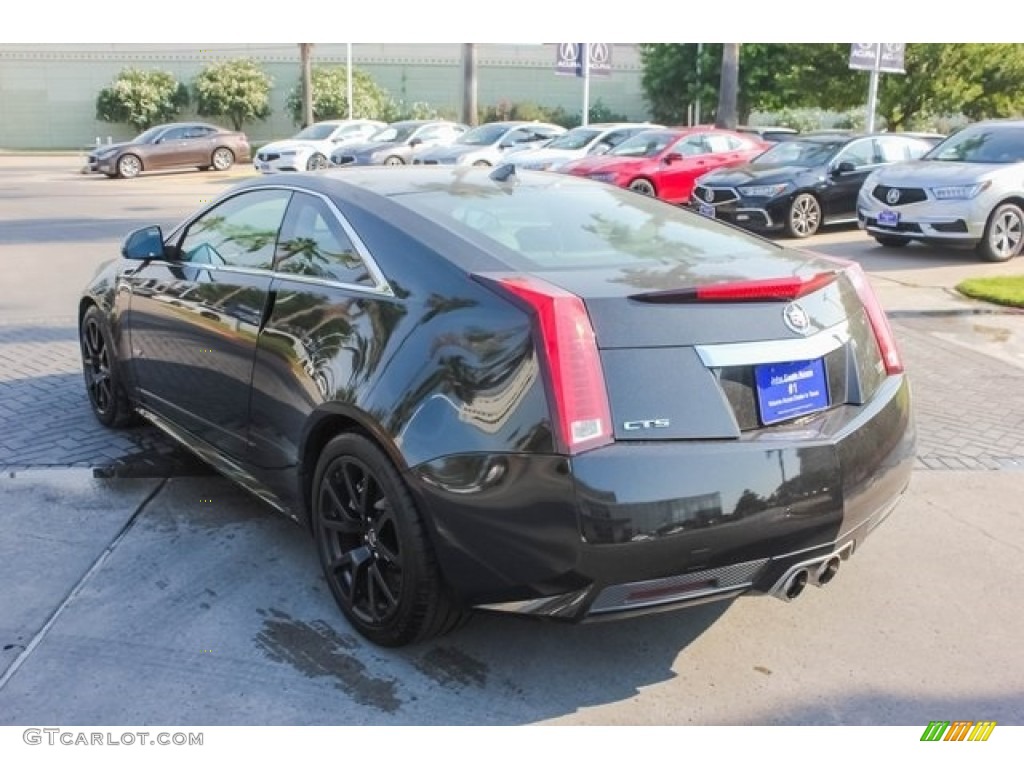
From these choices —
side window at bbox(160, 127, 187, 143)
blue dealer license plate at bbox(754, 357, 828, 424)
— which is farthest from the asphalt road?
side window at bbox(160, 127, 187, 143)

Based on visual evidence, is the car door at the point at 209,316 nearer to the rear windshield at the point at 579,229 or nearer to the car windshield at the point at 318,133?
the rear windshield at the point at 579,229

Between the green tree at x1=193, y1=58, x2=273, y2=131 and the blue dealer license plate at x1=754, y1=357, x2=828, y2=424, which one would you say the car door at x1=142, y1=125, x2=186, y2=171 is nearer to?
the green tree at x1=193, y1=58, x2=273, y2=131

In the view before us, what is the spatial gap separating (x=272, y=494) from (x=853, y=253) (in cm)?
1065

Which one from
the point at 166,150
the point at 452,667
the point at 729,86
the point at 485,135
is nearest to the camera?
the point at 452,667

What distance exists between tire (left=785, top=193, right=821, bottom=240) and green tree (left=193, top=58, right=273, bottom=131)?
35803 mm

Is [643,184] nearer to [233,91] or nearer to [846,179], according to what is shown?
[846,179]

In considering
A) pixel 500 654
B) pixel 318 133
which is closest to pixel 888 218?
pixel 500 654

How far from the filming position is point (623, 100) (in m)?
48.9

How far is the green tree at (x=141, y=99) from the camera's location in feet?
146

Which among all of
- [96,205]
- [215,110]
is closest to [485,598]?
[96,205]

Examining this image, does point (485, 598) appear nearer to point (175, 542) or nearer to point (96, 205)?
point (175, 542)

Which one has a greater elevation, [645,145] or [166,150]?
[645,145]

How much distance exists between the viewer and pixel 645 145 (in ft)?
56.3

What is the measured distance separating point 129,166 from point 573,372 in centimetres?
2735
